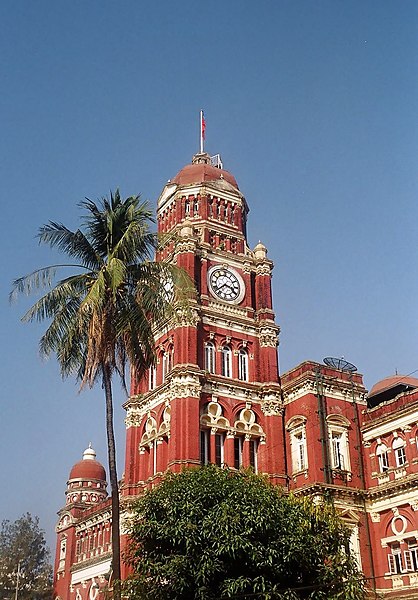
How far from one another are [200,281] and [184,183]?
9711mm

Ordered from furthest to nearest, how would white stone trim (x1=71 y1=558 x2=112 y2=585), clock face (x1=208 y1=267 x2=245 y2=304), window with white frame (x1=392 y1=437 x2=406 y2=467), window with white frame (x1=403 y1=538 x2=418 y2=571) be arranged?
white stone trim (x1=71 y1=558 x2=112 y2=585), clock face (x1=208 y1=267 x2=245 y2=304), window with white frame (x1=392 y1=437 x2=406 y2=467), window with white frame (x1=403 y1=538 x2=418 y2=571)

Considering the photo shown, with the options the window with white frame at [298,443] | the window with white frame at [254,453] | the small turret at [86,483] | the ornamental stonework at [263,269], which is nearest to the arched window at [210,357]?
the window with white frame at [254,453]

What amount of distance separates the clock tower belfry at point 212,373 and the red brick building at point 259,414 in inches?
2.6

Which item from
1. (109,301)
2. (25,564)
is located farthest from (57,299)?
(25,564)

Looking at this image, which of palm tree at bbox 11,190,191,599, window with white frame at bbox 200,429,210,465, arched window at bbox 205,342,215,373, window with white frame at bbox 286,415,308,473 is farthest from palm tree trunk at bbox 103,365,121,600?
window with white frame at bbox 286,415,308,473

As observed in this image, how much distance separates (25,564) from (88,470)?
538 inches

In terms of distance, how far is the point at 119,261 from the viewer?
88.2 feet

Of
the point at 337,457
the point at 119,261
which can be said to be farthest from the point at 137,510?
the point at 337,457

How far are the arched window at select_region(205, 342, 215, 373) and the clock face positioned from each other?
366 centimetres

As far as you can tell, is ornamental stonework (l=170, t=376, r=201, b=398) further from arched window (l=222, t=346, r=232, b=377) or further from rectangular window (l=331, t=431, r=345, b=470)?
rectangular window (l=331, t=431, r=345, b=470)

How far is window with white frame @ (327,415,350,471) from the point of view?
138 feet

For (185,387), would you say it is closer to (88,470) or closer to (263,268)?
(263,268)

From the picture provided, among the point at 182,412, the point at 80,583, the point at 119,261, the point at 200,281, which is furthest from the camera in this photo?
the point at 80,583

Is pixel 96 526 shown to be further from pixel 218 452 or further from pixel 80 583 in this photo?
pixel 218 452
